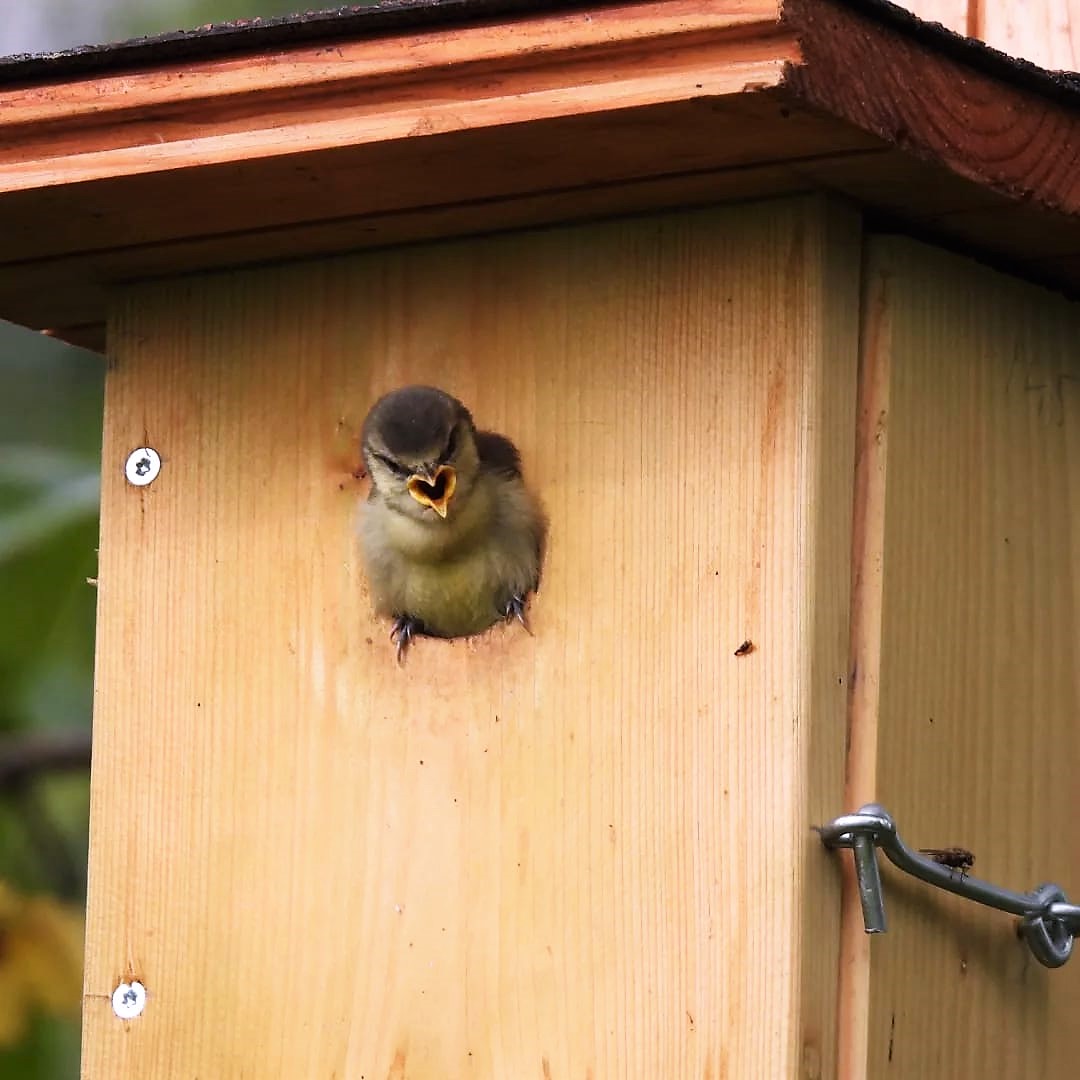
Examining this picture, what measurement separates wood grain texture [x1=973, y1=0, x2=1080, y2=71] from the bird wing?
95 centimetres

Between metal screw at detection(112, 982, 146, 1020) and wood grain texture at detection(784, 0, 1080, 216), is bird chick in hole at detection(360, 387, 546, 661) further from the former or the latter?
wood grain texture at detection(784, 0, 1080, 216)

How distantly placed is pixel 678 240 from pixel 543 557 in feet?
1.20

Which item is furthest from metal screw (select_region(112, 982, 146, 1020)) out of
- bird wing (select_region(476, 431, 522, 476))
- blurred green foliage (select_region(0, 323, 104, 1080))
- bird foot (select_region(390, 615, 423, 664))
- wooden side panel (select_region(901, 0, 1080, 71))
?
wooden side panel (select_region(901, 0, 1080, 71))

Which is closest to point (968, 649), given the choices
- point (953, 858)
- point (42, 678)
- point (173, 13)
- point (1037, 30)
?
point (953, 858)

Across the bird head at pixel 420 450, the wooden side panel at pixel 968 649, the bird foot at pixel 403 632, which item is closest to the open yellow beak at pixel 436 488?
the bird head at pixel 420 450

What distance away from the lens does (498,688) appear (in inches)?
97.4

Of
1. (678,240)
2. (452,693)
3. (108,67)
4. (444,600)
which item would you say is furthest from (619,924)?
(108,67)

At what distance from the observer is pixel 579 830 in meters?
2.38

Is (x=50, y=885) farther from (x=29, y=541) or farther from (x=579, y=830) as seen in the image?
(x=579, y=830)

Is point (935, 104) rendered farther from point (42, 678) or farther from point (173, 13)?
point (173, 13)

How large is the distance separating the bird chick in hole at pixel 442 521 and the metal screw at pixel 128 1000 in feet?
1.61

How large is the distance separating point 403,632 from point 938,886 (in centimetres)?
66

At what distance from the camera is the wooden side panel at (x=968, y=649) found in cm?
233

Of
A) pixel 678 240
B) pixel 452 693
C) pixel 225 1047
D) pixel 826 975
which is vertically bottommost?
pixel 225 1047
